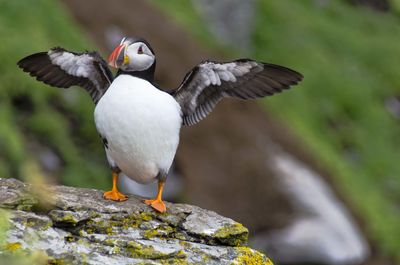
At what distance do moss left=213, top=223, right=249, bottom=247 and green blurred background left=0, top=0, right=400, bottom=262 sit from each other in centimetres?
482

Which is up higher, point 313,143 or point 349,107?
point 349,107

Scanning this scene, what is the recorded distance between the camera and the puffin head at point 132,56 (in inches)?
329

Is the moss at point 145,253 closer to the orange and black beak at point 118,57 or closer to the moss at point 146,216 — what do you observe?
the moss at point 146,216

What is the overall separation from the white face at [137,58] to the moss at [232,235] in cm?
154

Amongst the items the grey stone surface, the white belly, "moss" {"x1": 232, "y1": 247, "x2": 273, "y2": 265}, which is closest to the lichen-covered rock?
"moss" {"x1": 232, "y1": 247, "x2": 273, "y2": 265}

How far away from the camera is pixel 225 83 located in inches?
367

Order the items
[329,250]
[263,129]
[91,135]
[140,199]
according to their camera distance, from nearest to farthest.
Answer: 1. [140,199]
2. [91,135]
3. [329,250]
4. [263,129]

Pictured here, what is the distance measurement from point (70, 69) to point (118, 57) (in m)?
1.11

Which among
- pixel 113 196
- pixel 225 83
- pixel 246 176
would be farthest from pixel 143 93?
pixel 246 176

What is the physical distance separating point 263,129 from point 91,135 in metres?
6.15

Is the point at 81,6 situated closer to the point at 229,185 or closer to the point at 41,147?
the point at 229,185

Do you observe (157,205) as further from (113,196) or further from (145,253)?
(145,253)

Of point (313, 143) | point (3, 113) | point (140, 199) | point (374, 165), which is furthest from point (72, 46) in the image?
point (140, 199)

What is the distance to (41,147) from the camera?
15.7 metres
